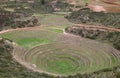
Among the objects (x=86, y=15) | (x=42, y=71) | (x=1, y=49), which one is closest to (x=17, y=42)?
(x=1, y=49)

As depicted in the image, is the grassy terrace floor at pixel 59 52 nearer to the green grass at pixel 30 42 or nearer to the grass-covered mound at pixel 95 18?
the green grass at pixel 30 42

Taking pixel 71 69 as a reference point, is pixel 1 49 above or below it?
above

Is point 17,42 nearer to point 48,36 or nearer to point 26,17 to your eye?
point 48,36

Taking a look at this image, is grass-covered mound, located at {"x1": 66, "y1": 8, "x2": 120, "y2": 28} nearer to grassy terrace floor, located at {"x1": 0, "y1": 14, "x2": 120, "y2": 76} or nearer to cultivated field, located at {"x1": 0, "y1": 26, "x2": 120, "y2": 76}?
grassy terrace floor, located at {"x1": 0, "y1": 14, "x2": 120, "y2": 76}

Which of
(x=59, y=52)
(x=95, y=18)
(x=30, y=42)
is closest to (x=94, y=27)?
(x=95, y=18)

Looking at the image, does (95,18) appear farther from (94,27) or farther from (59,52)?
(59,52)
